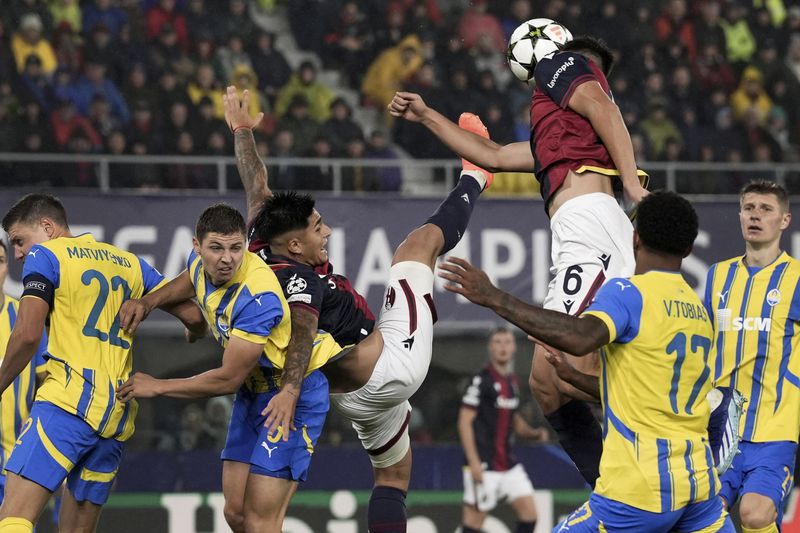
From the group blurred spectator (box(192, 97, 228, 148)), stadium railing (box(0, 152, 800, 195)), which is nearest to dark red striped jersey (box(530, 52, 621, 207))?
stadium railing (box(0, 152, 800, 195))

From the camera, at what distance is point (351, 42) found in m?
14.0

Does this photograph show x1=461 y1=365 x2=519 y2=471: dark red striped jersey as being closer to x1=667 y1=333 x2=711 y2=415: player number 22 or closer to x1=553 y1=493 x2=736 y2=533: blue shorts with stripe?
x1=553 y1=493 x2=736 y2=533: blue shorts with stripe

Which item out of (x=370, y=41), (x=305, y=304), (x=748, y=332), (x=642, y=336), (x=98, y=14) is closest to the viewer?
(x=642, y=336)

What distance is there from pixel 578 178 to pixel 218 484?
5.78 m

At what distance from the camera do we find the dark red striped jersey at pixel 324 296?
19.1 feet

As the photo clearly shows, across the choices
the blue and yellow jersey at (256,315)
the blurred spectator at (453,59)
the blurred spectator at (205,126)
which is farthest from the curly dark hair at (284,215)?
the blurred spectator at (453,59)

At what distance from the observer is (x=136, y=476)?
10.5 meters

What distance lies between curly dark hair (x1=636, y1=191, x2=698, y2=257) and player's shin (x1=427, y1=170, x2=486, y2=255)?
6.84ft

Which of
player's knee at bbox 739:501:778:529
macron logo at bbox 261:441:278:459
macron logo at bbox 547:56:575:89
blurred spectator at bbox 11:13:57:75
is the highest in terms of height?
blurred spectator at bbox 11:13:57:75

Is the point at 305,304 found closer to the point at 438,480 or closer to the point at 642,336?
the point at 642,336

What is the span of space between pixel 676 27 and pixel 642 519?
38.4 ft

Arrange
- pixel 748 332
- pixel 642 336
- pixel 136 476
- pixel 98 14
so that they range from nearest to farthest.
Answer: pixel 642 336, pixel 748 332, pixel 136 476, pixel 98 14

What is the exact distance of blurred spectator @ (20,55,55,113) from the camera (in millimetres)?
12078

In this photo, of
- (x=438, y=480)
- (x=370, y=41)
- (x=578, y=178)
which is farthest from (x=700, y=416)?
(x=370, y=41)
